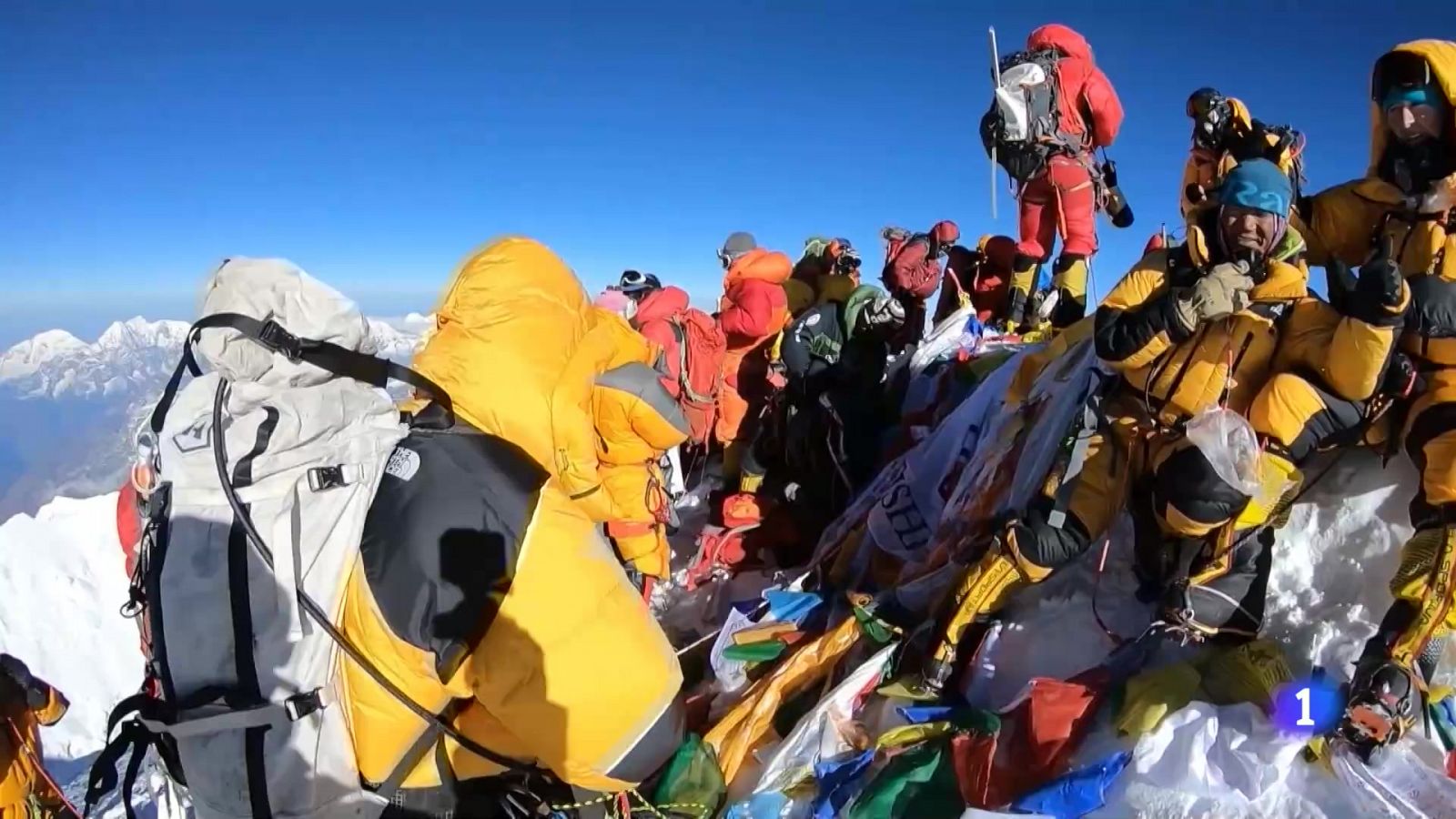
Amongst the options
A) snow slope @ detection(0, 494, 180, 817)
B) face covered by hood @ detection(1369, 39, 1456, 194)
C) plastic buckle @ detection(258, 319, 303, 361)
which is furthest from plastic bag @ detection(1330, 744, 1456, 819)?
snow slope @ detection(0, 494, 180, 817)

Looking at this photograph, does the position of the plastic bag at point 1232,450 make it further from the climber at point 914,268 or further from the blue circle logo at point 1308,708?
the climber at point 914,268

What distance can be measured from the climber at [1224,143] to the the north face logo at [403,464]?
12.2 ft

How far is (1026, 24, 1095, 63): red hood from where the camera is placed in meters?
6.50

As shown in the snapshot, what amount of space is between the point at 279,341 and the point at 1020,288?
587 cm

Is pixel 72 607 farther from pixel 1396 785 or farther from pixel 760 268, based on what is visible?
pixel 1396 785

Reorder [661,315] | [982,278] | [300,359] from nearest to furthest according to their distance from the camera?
[300,359] < [661,315] < [982,278]

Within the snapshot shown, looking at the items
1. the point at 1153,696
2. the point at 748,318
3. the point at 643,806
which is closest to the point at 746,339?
the point at 748,318

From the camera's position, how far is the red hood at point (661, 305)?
535 cm

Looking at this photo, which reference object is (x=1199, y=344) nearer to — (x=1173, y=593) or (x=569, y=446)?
(x=1173, y=593)

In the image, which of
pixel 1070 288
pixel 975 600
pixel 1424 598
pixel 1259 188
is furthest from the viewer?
pixel 1070 288

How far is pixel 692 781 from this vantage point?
3.18 metres

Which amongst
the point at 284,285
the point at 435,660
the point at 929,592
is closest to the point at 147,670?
the point at 435,660

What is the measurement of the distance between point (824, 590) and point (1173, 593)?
1.93 metres

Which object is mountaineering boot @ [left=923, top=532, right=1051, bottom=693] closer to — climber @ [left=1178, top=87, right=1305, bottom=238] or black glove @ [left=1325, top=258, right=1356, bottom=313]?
black glove @ [left=1325, top=258, right=1356, bottom=313]
